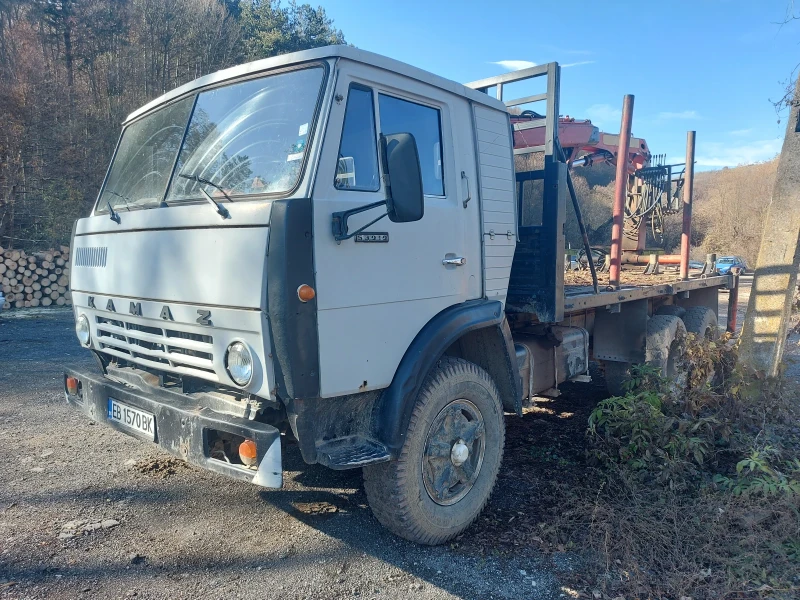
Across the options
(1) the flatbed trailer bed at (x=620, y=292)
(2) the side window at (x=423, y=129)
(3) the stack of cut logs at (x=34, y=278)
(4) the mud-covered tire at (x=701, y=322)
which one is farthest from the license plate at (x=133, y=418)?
(3) the stack of cut logs at (x=34, y=278)

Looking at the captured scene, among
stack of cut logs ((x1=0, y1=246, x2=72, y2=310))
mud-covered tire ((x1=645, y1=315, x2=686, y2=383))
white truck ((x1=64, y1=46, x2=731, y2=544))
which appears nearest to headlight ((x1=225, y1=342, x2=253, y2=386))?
white truck ((x1=64, y1=46, x2=731, y2=544))

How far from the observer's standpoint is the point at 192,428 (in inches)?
107

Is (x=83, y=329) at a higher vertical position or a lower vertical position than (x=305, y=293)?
lower

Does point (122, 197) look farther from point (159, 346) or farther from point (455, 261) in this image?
point (455, 261)

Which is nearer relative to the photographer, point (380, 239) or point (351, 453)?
point (351, 453)

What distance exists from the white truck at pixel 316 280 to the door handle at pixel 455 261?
3cm

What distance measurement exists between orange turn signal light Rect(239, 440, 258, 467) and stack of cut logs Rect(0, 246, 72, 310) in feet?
40.5

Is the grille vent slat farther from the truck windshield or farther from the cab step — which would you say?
the cab step

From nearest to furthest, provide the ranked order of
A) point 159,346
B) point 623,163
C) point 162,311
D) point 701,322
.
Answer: point 162,311 < point 159,346 < point 623,163 < point 701,322

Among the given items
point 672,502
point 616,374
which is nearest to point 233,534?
point 672,502

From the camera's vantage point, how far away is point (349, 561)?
120 inches

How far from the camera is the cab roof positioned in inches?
109

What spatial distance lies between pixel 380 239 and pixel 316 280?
48 centimetres

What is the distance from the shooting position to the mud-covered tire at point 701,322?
6340 mm
